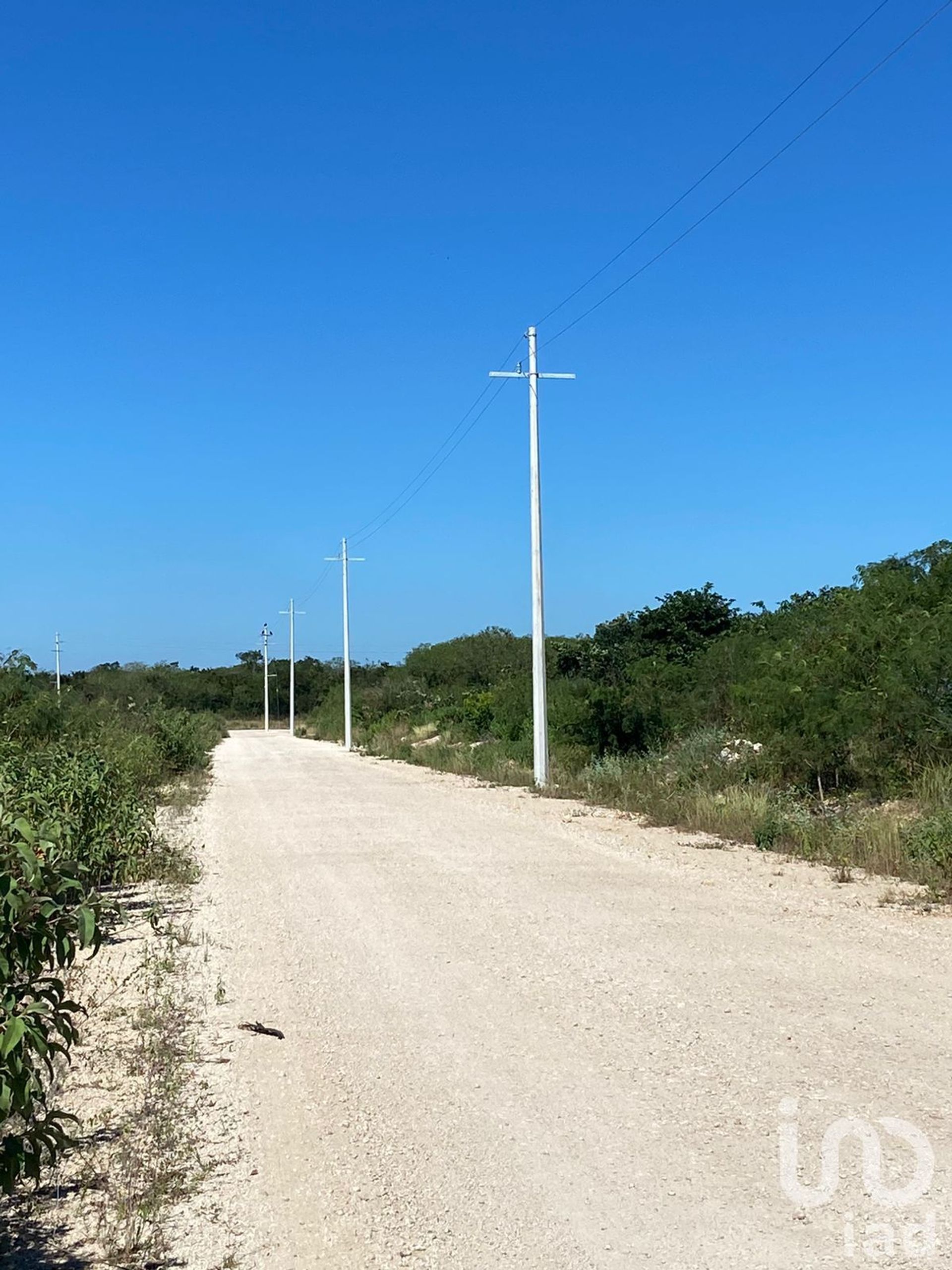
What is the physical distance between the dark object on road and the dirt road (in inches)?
2.6

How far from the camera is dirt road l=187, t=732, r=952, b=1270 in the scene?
4512 mm

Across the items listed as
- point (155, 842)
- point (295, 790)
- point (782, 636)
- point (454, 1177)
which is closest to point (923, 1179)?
point (454, 1177)

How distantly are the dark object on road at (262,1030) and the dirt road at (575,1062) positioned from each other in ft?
0.22

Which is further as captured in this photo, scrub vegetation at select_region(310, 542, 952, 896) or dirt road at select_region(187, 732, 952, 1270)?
scrub vegetation at select_region(310, 542, 952, 896)

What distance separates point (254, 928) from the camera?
10.6 m

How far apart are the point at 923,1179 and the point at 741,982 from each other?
3333 mm

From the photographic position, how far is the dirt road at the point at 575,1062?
4512mm

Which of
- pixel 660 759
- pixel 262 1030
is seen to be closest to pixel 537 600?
pixel 660 759

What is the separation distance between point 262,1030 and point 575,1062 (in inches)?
78.6

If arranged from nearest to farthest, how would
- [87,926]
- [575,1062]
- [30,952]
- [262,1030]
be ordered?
[87,926] → [30,952] → [575,1062] → [262,1030]

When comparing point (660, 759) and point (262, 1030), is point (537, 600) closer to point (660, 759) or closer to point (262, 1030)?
point (660, 759)

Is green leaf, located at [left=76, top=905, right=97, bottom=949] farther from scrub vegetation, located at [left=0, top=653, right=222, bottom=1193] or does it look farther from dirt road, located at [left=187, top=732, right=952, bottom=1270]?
dirt road, located at [left=187, top=732, right=952, bottom=1270]

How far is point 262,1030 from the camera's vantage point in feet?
24.0

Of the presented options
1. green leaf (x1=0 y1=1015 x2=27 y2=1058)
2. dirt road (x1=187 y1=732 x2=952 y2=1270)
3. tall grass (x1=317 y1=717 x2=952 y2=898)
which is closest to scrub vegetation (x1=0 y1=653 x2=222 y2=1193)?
green leaf (x1=0 y1=1015 x2=27 y2=1058)
